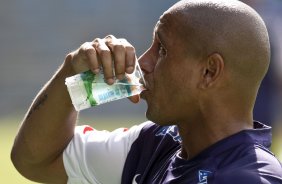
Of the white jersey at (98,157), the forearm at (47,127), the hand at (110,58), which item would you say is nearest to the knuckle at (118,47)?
the hand at (110,58)

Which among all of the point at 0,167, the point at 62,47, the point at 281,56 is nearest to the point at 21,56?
the point at 62,47

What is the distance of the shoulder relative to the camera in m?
2.30

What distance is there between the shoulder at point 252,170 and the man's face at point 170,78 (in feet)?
1.00

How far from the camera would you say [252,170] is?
2326 mm

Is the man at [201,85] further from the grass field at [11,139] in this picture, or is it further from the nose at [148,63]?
the grass field at [11,139]

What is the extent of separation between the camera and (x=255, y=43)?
8.35 feet

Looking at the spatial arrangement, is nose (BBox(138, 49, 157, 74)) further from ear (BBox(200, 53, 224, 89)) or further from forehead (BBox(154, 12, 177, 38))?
ear (BBox(200, 53, 224, 89))

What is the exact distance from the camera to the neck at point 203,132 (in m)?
2.56

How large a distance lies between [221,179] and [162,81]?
45 centimetres

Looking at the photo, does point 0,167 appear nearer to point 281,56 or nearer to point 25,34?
point 281,56

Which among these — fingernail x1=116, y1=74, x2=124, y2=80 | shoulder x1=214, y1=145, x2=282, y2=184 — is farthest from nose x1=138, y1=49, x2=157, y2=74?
shoulder x1=214, y1=145, x2=282, y2=184

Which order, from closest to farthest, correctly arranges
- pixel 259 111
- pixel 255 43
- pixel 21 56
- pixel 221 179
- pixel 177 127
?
pixel 221 179 → pixel 255 43 → pixel 177 127 → pixel 259 111 → pixel 21 56

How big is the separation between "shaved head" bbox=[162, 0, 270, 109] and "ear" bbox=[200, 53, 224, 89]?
0.02 metres

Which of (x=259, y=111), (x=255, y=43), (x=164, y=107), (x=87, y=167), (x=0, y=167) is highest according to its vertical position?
(x=255, y=43)
